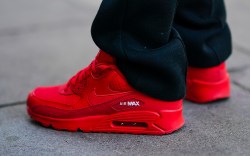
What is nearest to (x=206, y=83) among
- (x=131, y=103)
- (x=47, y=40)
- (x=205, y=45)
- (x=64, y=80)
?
(x=205, y=45)

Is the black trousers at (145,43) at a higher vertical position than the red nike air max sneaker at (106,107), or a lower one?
higher

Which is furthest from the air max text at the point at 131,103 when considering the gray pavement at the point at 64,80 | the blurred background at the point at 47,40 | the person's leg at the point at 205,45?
the blurred background at the point at 47,40

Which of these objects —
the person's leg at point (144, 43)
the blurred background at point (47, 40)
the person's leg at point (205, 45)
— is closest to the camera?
the person's leg at point (144, 43)

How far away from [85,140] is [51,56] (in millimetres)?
1146

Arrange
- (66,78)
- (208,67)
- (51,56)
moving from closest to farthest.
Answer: (208,67) < (66,78) < (51,56)

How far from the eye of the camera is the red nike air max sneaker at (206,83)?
207cm

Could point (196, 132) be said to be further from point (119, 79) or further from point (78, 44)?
point (78, 44)

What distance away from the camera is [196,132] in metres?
1.82

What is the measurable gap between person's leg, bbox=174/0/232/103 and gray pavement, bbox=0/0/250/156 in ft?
0.24

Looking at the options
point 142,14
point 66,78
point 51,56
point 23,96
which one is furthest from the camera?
point 51,56

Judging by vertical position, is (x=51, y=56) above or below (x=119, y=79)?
below

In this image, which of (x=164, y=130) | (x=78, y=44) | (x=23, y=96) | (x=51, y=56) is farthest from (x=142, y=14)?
(x=78, y=44)

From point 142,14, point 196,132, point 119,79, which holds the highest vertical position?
point 142,14

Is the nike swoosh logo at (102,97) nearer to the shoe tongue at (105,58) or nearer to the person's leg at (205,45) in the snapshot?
the shoe tongue at (105,58)
